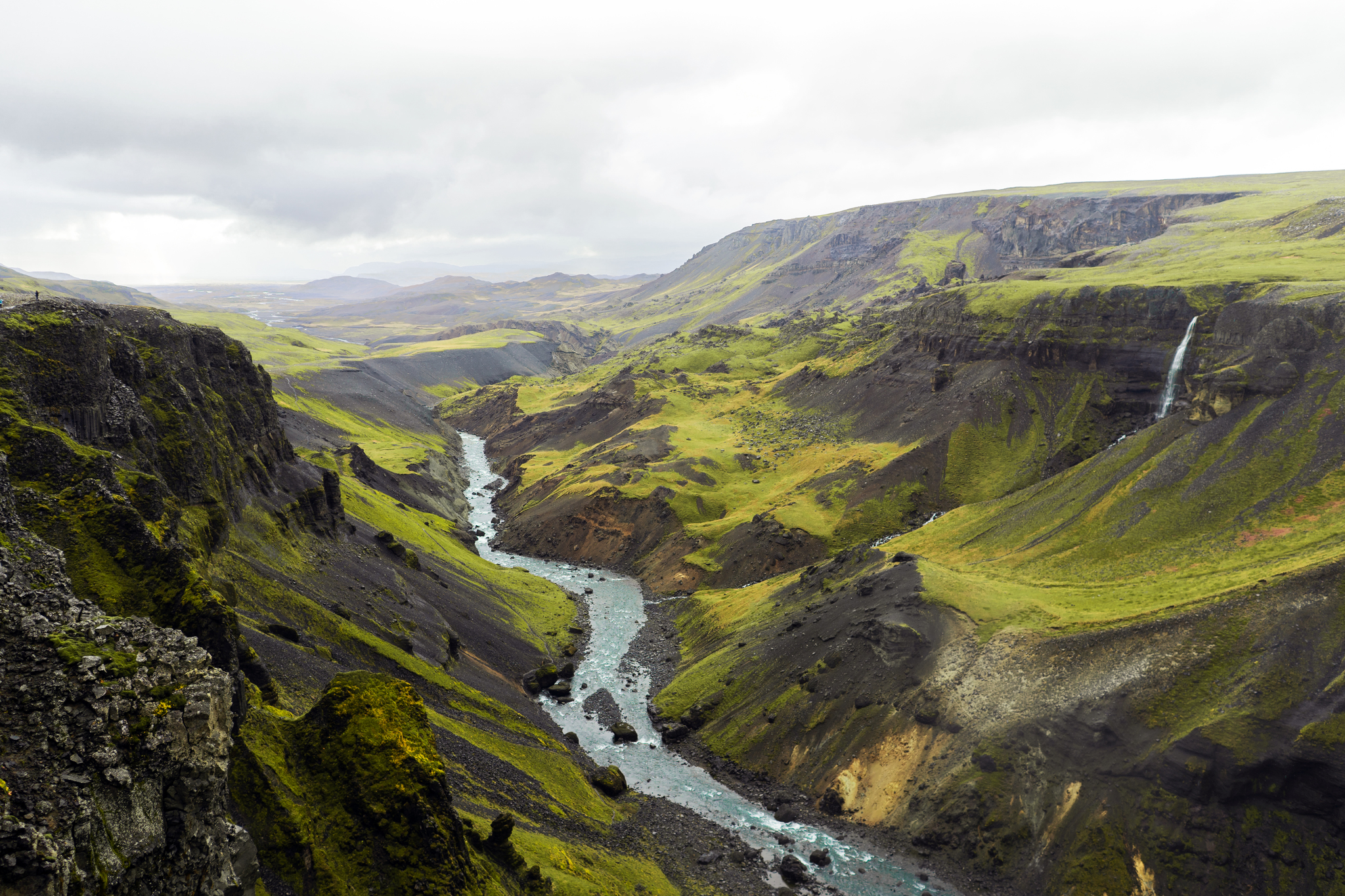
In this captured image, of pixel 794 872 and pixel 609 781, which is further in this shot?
pixel 609 781

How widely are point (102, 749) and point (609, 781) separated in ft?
144

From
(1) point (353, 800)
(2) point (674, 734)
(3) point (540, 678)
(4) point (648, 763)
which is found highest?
(1) point (353, 800)

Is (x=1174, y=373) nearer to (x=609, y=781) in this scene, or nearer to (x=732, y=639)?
(x=732, y=639)

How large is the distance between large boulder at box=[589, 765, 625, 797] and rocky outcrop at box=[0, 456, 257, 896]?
3555cm

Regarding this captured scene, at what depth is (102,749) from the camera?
1898 cm

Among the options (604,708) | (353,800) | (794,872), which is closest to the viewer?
(353,800)

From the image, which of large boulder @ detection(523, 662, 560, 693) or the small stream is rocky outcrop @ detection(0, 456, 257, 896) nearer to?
the small stream

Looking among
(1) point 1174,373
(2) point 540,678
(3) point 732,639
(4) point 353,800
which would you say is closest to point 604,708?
(2) point 540,678

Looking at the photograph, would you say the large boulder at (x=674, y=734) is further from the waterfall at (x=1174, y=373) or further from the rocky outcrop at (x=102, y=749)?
the waterfall at (x=1174, y=373)

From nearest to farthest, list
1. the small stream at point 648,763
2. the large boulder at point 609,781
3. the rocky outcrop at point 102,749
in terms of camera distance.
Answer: the rocky outcrop at point 102,749
the small stream at point 648,763
the large boulder at point 609,781

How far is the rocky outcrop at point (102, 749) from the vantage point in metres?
16.8

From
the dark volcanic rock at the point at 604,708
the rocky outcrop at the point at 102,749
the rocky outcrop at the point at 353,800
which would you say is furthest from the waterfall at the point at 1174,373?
the rocky outcrop at the point at 102,749

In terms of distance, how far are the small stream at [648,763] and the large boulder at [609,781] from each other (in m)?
2.62

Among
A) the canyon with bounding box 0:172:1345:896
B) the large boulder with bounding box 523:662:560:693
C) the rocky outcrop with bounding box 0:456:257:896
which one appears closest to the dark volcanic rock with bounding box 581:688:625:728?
the canyon with bounding box 0:172:1345:896
